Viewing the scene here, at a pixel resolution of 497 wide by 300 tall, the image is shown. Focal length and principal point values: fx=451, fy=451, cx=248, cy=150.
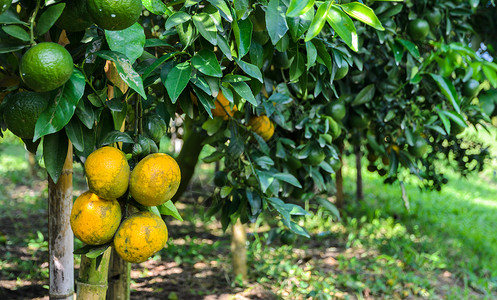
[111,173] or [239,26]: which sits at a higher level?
[239,26]

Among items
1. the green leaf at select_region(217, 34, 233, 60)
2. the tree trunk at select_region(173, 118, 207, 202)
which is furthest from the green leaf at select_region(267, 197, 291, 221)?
the tree trunk at select_region(173, 118, 207, 202)

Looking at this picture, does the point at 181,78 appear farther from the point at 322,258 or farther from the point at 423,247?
the point at 423,247

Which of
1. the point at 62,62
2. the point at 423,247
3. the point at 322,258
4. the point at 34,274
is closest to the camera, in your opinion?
the point at 62,62

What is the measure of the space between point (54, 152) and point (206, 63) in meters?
0.33

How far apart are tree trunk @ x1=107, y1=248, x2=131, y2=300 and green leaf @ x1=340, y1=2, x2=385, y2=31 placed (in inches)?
45.2

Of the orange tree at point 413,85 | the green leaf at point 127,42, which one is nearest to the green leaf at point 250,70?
the green leaf at point 127,42

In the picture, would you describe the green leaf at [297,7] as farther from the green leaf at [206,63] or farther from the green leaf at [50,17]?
the green leaf at [50,17]

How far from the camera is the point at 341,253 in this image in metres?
3.38

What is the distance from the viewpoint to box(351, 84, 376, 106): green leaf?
6.01 ft

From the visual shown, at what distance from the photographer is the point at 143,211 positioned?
87 cm

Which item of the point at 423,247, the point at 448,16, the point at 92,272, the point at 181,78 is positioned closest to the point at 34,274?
the point at 92,272

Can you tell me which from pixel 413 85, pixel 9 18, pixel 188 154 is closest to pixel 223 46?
pixel 9 18

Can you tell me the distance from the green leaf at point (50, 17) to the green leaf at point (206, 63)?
259 millimetres

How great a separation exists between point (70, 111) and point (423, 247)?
3.34 metres
